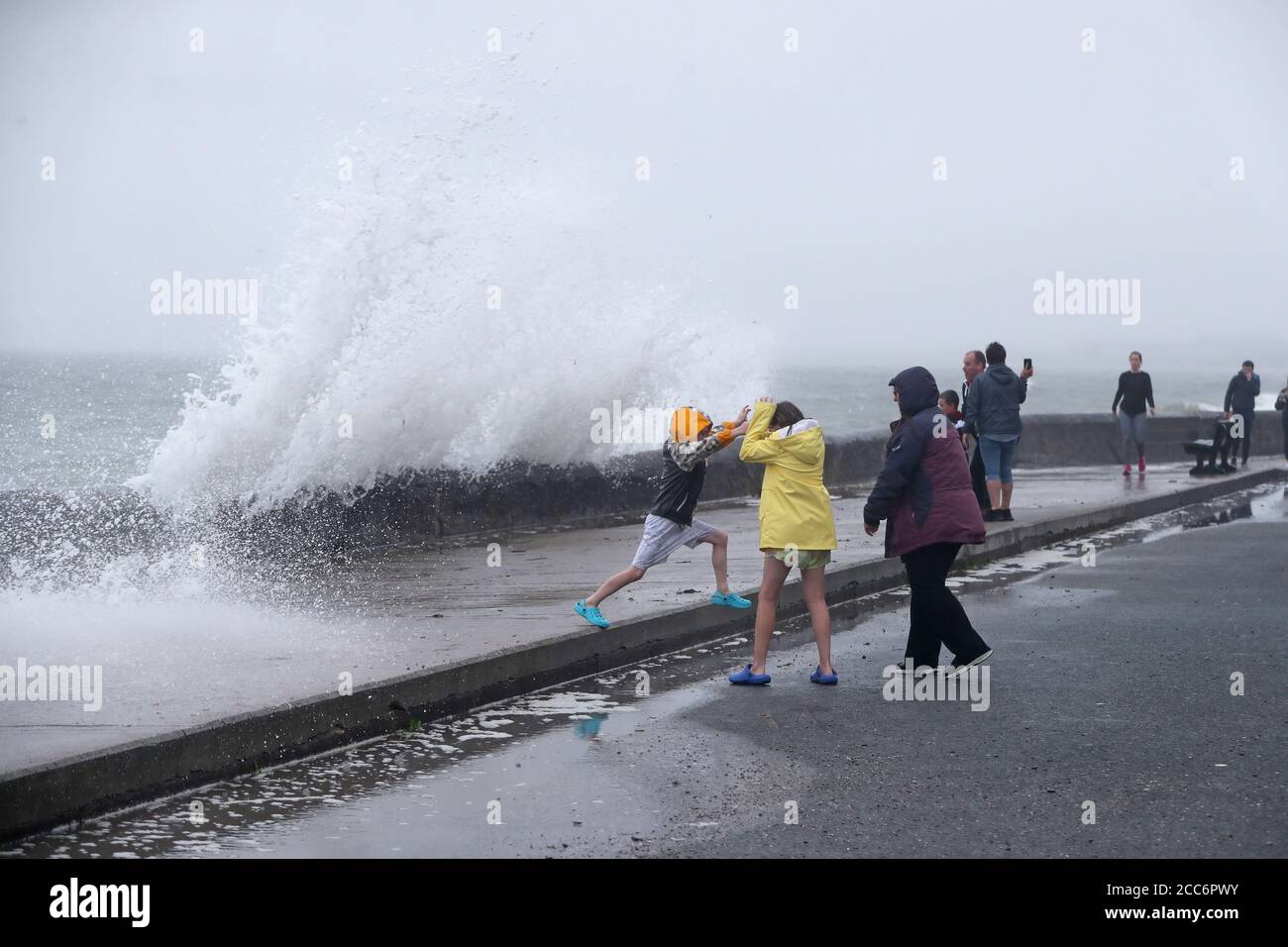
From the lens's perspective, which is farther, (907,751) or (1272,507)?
(1272,507)

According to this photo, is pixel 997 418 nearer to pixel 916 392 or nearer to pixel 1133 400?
pixel 1133 400

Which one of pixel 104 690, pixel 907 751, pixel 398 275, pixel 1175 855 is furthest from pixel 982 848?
pixel 398 275

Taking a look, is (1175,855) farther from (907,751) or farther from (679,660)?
(679,660)

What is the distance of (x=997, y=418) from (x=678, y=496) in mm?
6820

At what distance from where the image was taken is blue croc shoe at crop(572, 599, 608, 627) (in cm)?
838

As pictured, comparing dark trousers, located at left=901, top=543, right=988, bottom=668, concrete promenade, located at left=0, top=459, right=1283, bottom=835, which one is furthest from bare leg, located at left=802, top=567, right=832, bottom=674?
concrete promenade, located at left=0, top=459, right=1283, bottom=835

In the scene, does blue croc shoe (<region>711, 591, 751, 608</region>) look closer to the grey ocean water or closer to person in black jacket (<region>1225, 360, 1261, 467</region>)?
the grey ocean water

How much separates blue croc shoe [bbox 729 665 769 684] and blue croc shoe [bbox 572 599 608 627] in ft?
3.08

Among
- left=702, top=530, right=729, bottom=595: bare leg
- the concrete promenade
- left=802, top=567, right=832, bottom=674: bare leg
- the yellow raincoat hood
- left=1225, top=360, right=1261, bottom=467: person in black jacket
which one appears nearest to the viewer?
the concrete promenade

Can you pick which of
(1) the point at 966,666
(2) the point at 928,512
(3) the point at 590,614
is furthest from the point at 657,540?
(1) the point at 966,666

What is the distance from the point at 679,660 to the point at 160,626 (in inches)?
114

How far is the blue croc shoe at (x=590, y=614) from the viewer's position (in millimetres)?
8383

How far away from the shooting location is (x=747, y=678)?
7.74m

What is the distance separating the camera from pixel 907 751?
632 centimetres
